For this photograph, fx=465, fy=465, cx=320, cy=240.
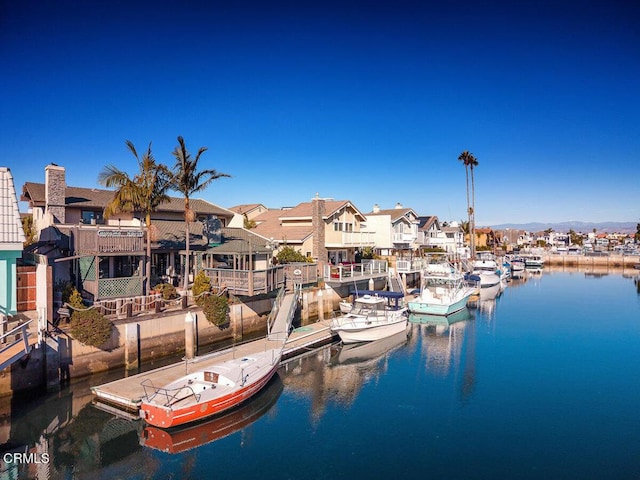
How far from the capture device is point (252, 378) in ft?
74.2

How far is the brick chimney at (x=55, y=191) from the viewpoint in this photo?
109ft

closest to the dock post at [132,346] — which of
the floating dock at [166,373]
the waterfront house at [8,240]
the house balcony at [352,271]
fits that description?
the floating dock at [166,373]

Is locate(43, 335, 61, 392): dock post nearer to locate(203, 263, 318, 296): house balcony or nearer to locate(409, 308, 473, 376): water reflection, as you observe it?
locate(203, 263, 318, 296): house balcony

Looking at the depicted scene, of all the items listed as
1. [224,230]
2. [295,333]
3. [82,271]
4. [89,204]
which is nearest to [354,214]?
[224,230]

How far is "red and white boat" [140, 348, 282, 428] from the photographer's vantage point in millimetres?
19031

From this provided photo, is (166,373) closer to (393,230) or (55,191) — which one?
(55,191)

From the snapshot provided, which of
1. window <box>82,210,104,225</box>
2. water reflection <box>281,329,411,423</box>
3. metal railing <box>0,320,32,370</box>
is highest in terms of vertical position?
window <box>82,210,104,225</box>

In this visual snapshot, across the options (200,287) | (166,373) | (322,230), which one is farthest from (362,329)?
(166,373)

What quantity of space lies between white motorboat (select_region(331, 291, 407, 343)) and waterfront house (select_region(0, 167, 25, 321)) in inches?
771

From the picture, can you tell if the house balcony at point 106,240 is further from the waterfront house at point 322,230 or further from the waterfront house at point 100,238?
the waterfront house at point 322,230

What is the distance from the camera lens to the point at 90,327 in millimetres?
23422

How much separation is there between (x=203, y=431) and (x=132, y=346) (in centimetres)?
833

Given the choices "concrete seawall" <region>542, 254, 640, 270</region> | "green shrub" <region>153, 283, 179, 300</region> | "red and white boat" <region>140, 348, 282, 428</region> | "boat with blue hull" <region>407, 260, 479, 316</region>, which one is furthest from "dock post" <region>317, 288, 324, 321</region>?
"concrete seawall" <region>542, 254, 640, 270</region>

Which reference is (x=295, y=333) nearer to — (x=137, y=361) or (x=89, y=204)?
(x=137, y=361)
